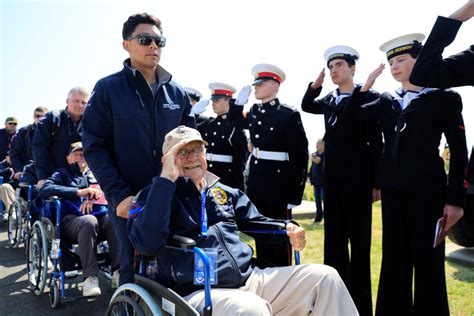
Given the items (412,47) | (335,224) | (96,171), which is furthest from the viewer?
(335,224)

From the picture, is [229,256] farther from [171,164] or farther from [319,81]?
[319,81]

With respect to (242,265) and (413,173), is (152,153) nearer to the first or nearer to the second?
(242,265)

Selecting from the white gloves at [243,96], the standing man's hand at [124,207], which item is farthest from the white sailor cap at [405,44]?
the standing man's hand at [124,207]

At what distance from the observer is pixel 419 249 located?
2623 millimetres

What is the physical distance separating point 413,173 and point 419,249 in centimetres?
47

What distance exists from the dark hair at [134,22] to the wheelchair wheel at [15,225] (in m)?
4.53

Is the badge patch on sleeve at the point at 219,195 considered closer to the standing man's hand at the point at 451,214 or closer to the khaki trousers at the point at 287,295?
the khaki trousers at the point at 287,295

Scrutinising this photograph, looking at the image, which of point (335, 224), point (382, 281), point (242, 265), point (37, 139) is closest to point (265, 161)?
point (335, 224)

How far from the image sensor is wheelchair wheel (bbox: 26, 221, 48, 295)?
12.8 feet

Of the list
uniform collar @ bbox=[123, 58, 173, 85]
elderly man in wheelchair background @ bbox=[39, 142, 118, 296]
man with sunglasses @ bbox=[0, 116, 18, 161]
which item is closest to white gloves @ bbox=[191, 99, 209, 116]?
elderly man in wheelchair background @ bbox=[39, 142, 118, 296]

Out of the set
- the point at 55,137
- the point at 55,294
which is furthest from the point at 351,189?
the point at 55,137

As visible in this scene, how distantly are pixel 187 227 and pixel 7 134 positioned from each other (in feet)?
27.2

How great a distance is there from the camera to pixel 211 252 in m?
2.16

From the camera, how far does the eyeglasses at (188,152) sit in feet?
7.68
